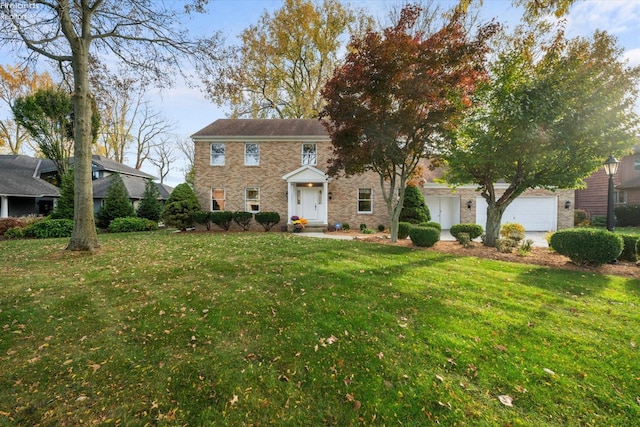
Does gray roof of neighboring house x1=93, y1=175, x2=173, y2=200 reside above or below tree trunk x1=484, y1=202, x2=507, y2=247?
above

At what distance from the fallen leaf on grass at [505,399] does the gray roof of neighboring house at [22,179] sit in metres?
25.4

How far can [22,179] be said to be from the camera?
1902 centimetres

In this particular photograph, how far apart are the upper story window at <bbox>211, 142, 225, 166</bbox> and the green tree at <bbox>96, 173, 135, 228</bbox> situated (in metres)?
5.70

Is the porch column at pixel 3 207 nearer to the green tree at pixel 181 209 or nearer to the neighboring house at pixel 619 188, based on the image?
the green tree at pixel 181 209

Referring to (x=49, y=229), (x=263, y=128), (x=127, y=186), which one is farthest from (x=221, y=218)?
(x=127, y=186)

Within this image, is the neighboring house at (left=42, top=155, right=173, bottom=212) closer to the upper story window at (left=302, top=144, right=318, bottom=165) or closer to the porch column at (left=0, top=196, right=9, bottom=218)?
the porch column at (left=0, top=196, right=9, bottom=218)

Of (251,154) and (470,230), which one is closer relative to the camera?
(470,230)

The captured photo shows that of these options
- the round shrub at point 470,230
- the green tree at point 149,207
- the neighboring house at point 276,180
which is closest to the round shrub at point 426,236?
the round shrub at point 470,230

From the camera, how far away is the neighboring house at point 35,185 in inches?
697

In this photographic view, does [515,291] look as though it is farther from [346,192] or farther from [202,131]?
[202,131]

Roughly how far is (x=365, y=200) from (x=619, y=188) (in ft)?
63.8

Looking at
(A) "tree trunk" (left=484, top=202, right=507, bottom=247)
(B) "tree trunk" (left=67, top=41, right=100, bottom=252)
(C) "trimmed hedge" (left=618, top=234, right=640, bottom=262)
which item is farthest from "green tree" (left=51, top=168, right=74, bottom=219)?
(C) "trimmed hedge" (left=618, top=234, right=640, bottom=262)

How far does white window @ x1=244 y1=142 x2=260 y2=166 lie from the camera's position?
16297 millimetres

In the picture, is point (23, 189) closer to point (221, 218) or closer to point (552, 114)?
point (221, 218)
